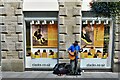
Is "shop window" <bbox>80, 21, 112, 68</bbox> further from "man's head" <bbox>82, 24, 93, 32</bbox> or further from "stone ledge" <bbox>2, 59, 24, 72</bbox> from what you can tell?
"stone ledge" <bbox>2, 59, 24, 72</bbox>

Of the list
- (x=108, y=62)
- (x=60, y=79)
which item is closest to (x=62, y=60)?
(x=60, y=79)

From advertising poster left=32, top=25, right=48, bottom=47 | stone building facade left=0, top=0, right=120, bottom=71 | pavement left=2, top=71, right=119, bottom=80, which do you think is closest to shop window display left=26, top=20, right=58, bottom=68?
advertising poster left=32, top=25, right=48, bottom=47

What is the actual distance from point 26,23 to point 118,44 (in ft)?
15.0

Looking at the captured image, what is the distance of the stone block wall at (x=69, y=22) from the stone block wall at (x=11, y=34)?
1.92m

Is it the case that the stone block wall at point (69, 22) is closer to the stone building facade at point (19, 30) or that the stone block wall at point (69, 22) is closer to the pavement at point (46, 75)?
the stone building facade at point (19, 30)

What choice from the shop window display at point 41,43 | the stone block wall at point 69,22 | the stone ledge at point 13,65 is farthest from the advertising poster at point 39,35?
the stone ledge at point 13,65

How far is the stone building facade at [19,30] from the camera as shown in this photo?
9719mm

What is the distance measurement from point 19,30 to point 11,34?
0.44 m

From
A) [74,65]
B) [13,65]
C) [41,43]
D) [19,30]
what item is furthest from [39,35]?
[74,65]

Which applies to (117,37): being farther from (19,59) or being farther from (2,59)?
(2,59)

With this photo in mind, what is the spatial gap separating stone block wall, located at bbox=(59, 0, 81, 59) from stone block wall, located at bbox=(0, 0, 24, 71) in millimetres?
1921

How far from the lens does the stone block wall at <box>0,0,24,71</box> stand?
9.75 meters

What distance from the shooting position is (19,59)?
993cm

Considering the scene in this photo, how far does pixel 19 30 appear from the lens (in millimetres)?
9812
